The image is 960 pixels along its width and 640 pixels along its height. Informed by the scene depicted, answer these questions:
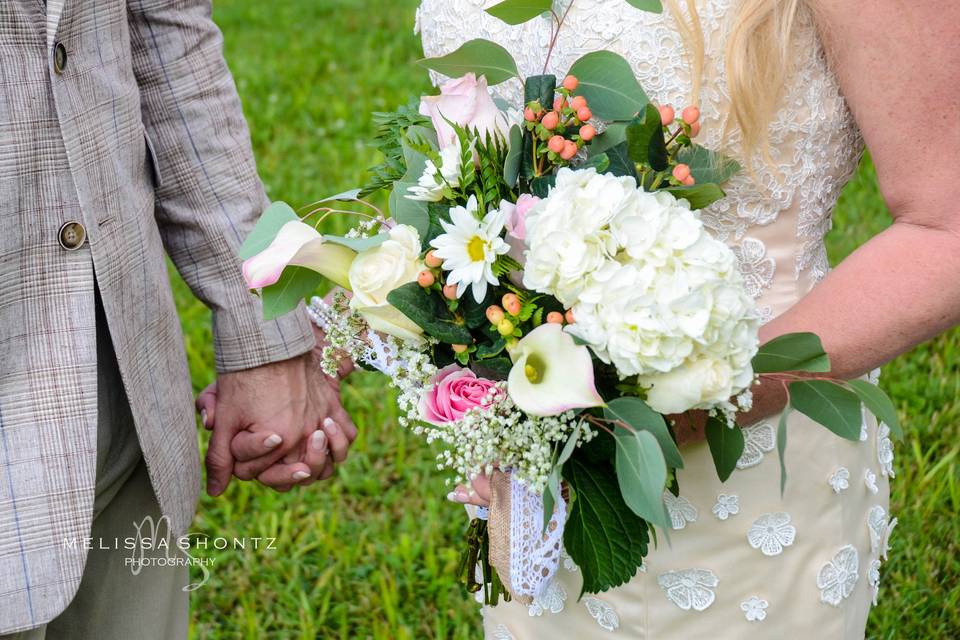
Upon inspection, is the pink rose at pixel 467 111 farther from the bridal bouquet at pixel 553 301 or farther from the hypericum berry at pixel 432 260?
the hypericum berry at pixel 432 260

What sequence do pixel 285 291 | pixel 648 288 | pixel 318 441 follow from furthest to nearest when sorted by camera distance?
pixel 318 441, pixel 285 291, pixel 648 288

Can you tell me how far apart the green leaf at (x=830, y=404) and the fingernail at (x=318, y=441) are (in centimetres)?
118

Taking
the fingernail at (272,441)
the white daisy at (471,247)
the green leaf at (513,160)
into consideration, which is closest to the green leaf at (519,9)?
the green leaf at (513,160)

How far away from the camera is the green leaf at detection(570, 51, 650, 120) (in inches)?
55.6

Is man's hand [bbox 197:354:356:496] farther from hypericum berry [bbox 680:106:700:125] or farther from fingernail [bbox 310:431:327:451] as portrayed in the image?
hypericum berry [bbox 680:106:700:125]

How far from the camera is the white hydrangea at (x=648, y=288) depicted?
1200mm

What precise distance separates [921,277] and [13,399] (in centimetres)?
137

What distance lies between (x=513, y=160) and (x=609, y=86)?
0.18m

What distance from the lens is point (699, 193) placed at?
4.55ft

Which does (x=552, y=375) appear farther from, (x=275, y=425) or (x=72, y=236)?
(x=275, y=425)

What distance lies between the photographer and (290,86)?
676cm

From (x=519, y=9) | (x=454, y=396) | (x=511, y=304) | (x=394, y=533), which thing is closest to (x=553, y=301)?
(x=511, y=304)

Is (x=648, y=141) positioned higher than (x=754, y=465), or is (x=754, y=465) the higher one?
(x=648, y=141)

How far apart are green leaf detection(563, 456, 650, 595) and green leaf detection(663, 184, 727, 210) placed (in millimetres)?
384
